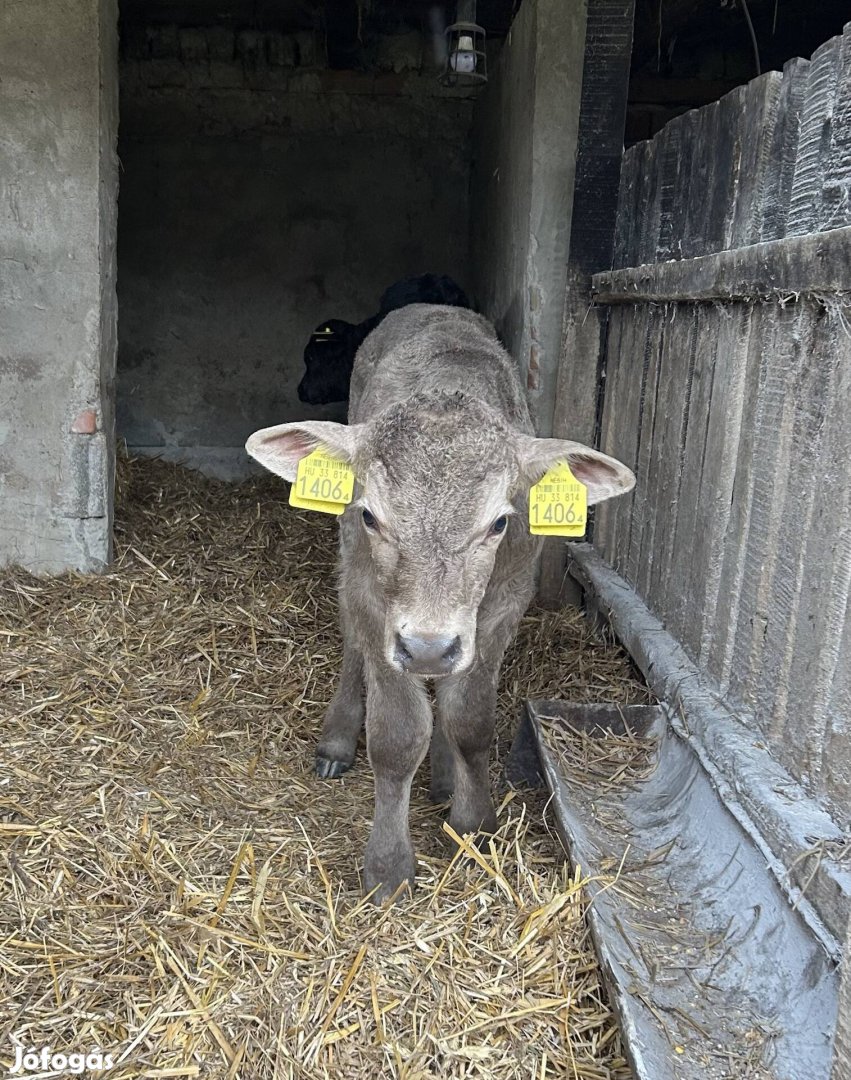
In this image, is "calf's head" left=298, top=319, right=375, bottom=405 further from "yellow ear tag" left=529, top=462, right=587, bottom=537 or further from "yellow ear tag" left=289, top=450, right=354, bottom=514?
"yellow ear tag" left=529, top=462, right=587, bottom=537

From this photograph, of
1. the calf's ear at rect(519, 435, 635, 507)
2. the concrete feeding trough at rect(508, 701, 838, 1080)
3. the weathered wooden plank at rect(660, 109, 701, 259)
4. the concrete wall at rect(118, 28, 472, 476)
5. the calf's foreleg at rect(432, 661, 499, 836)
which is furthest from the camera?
the concrete wall at rect(118, 28, 472, 476)

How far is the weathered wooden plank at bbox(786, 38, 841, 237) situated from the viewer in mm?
2705

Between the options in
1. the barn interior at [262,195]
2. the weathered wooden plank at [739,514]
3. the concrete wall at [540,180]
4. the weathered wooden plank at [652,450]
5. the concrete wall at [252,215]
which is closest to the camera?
the weathered wooden plank at [739,514]

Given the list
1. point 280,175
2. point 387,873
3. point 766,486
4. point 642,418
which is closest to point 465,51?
point 642,418

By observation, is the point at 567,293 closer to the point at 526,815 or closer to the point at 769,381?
the point at 769,381

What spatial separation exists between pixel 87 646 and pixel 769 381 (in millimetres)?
3066

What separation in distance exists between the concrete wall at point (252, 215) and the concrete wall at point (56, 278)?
3142 mm

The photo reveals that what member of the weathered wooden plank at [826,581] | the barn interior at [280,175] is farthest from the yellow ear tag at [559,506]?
the barn interior at [280,175]

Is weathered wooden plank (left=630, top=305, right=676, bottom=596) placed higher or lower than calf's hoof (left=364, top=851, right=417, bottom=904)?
higher

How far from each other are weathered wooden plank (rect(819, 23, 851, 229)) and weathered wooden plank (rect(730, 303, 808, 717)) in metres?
0.30

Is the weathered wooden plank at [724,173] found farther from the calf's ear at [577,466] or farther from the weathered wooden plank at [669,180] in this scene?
the calf's ear at [577,466]

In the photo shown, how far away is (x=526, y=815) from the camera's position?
350cm

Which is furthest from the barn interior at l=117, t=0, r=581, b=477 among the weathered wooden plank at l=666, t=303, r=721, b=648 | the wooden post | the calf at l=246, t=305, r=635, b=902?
the calf at l=246, t=305, r=635, b=902

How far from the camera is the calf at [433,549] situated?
2.74m
